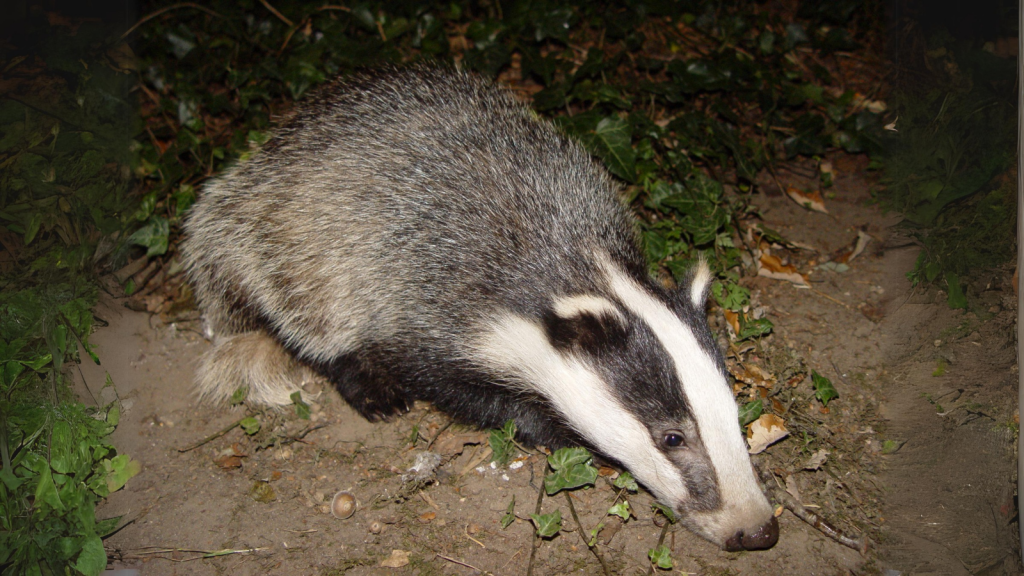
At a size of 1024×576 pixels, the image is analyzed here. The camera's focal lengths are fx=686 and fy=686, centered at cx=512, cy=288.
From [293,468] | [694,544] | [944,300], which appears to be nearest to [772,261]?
[944,300]

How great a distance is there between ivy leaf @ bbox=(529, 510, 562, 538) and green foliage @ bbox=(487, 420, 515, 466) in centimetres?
37

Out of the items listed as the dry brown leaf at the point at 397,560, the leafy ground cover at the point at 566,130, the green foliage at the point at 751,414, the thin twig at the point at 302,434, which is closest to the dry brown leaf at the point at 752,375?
the leafy ground cover at the point at 566,130

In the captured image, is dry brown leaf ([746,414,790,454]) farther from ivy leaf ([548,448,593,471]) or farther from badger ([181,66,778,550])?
ivy leaf ([548,448,593,471])

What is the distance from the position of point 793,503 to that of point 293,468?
2218 millimetres

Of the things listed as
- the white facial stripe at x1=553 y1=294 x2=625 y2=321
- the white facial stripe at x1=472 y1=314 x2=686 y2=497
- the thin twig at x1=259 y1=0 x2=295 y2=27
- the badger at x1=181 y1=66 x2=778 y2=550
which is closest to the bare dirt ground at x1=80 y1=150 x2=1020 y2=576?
the badger at x1=181 y1=66 x2=778 y2=550

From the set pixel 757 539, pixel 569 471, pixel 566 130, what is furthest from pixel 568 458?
pixel 566 130

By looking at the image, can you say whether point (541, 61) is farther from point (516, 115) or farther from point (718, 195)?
point (718, 195)

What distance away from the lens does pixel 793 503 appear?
2.81 metres

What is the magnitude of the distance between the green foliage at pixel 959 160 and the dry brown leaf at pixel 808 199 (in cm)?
150

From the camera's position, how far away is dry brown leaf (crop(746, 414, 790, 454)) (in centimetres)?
303

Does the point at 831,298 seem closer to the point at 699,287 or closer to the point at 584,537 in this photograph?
the point at 699,287

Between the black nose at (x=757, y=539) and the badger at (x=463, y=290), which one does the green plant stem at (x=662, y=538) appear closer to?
the badger at (x=463, y=290)

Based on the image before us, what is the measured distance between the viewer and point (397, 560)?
9.04ft

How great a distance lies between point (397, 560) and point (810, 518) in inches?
65.3
